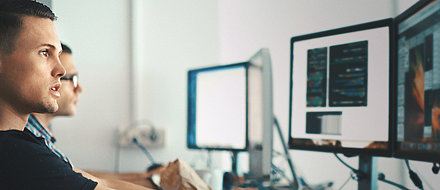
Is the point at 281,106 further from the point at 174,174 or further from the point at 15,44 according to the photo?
the point at 15,44

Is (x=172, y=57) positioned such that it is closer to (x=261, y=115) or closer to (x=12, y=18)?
(x=261, y=115)

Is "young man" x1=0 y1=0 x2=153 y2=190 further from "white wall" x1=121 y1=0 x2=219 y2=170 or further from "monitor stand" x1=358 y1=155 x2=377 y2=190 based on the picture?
"white wall" x1=121 y1=0 x2=219 y2=170

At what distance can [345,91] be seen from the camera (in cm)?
107

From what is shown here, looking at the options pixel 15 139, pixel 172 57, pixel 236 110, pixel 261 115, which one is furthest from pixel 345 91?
pixel 172 57

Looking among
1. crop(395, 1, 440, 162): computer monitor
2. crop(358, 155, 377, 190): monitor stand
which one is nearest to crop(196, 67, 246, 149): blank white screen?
crop(358, 155, 377, 190): monitor stand

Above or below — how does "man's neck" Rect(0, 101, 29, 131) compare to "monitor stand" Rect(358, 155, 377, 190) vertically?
above

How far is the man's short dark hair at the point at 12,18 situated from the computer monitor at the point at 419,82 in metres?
0.92

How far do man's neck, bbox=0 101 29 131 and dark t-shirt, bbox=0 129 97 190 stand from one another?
5.0 inches

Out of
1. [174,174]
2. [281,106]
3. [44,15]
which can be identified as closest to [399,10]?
[281,106]

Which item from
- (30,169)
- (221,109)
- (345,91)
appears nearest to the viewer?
(30,169)

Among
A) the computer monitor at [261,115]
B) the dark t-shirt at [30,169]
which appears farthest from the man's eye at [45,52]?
the computer monitor at [261,115]

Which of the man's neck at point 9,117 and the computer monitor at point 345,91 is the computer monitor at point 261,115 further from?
the man's neck at point 9,117

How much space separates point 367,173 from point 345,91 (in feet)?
0.78

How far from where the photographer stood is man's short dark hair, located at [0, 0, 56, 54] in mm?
897
